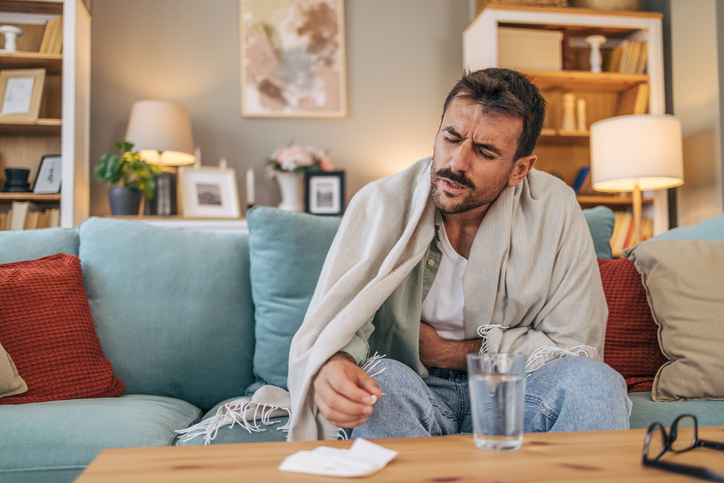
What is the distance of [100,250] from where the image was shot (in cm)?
158

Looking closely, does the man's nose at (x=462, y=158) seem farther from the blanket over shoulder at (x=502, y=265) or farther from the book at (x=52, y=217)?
the book at (x=52, y=217)

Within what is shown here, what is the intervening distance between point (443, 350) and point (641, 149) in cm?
200

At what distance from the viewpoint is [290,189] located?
324cm

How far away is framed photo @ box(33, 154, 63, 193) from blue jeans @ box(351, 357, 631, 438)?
2.71m

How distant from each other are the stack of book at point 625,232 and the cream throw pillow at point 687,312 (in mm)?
1768

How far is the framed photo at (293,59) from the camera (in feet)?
11.2

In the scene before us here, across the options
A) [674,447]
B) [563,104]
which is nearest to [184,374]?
[674,447]

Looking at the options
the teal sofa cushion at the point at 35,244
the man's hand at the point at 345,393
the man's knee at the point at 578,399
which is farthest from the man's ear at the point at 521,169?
the teal sofa cushion at the point at 35,244

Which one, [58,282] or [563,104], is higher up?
[563,104]

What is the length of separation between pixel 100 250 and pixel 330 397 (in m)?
1.02

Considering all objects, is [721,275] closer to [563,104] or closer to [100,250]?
[100,250]

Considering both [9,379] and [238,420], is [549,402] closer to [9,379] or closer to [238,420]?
[238,420]

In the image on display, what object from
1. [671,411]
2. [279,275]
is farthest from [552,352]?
[279,275]

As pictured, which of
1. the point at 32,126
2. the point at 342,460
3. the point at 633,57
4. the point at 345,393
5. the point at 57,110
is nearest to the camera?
the point at 342,460
